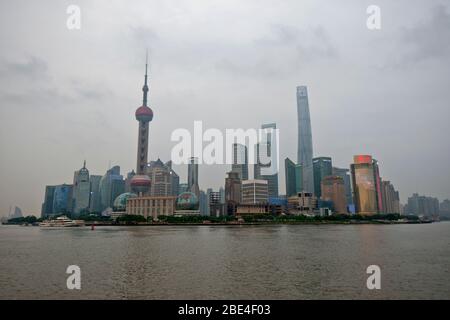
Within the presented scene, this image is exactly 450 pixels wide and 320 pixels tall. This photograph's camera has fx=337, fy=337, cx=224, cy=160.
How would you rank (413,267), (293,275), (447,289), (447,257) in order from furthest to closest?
(447,257) < (413,267) < (293,275) < (447,289)

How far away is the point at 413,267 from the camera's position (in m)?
34.2

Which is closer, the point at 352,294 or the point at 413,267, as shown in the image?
the point at 352,294

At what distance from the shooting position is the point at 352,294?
934 inches

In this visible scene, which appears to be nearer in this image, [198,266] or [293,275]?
[293,275]

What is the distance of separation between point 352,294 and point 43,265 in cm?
3128
